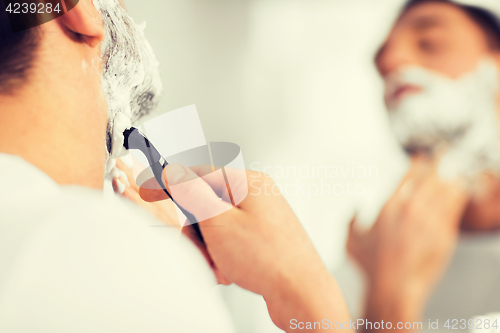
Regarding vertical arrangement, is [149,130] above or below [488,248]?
above

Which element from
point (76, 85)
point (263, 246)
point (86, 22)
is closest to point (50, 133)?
point (76, 85)

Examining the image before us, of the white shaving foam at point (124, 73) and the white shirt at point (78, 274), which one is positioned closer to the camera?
the white shirt at point (78, 274)

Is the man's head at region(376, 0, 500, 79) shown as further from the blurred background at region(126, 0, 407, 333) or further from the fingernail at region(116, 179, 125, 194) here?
the fingernail at region(116, 179, 125, 194)

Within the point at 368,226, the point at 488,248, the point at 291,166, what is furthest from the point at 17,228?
the point at 488,248

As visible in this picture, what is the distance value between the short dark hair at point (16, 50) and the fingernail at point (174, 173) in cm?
29

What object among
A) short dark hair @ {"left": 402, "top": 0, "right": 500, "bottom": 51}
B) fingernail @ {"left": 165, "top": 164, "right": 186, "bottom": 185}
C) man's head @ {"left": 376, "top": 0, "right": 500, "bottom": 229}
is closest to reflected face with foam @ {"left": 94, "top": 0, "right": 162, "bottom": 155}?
fingernail @ {"left": 165, "top": 164, "right": 186, "bottom": 185}

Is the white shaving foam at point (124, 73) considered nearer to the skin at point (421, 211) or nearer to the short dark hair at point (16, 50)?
the short dark hair at point (16, 50)

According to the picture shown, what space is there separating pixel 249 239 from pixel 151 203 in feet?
0.64

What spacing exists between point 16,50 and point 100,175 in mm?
258

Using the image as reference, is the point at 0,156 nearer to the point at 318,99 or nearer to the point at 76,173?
Result: the point at 76,173

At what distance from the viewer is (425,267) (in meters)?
0.59

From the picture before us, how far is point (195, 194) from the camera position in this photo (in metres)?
0.60

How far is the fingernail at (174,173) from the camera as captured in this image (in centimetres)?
60

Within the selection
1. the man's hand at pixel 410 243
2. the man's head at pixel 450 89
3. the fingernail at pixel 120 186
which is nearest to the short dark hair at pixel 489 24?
the man's head at pixel 450 89
